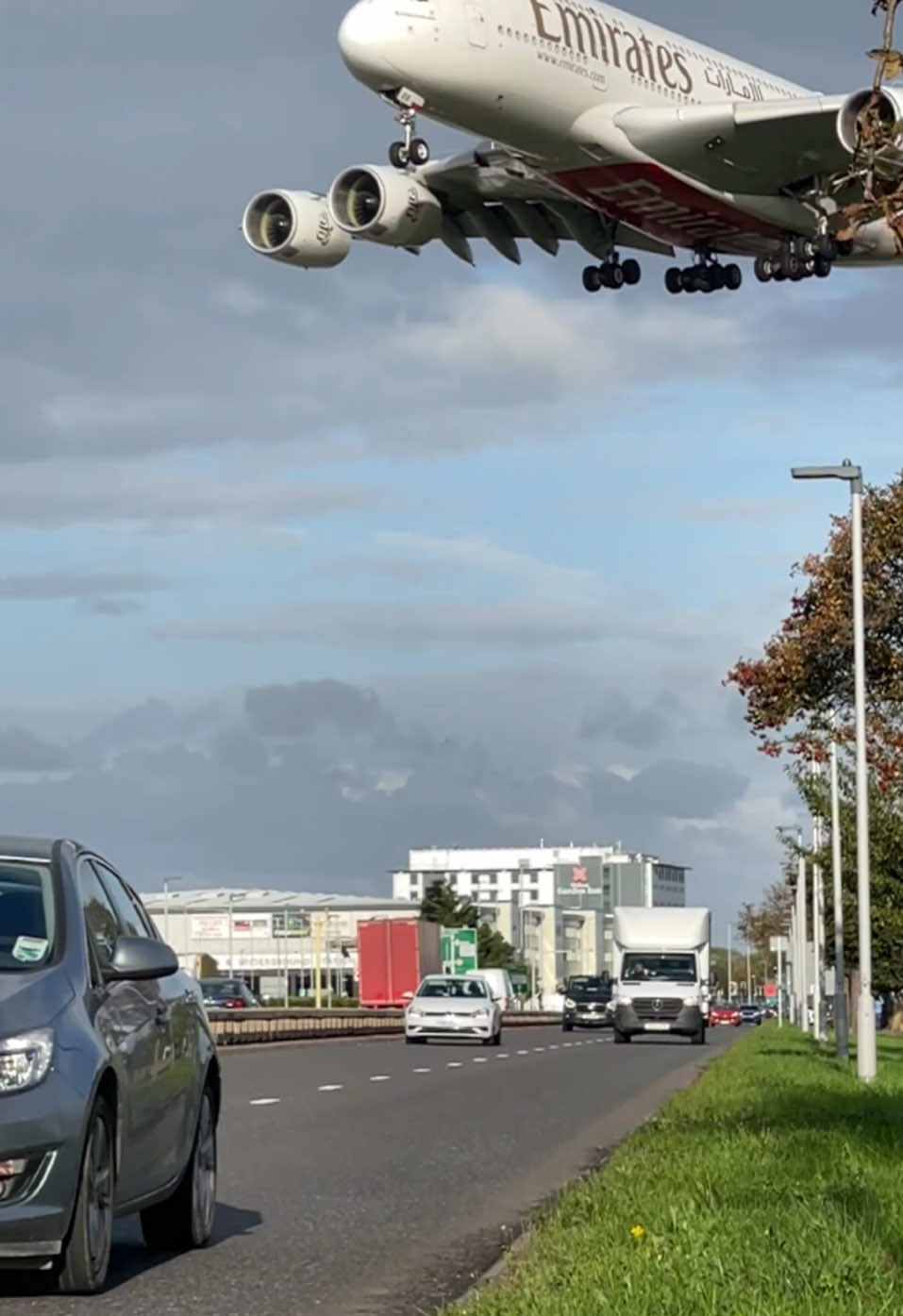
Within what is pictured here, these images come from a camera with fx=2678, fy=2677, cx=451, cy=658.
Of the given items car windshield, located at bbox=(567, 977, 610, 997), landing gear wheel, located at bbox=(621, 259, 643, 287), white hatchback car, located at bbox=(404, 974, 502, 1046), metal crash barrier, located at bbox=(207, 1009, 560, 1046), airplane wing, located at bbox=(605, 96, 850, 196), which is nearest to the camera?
airplane wing, located at bbox=(605, 96, 850, 196)

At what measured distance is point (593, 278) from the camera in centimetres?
3731

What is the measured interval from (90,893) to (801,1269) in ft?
9.53

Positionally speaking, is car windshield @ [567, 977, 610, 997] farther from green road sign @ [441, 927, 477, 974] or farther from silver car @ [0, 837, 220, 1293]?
silver car @ [0, 837, 220, 1293]

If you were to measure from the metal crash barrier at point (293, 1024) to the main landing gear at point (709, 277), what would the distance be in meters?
12.2

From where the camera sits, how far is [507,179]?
3534cm

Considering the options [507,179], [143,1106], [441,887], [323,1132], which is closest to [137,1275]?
[143,1106]

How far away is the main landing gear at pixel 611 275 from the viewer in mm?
37031

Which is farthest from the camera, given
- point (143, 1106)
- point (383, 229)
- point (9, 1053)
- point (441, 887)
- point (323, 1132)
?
point (441, 887)

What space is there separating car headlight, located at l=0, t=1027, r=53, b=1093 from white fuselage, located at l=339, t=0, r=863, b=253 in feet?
79.4

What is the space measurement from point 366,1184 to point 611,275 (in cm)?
2418

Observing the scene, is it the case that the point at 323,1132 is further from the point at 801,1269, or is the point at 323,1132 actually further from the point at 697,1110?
the point at 801,1269

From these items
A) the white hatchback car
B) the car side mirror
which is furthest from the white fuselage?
the car side mirror

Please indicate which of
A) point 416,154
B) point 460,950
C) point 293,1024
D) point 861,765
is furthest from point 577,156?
point 460,950

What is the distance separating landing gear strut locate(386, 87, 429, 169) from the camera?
3158 cm
